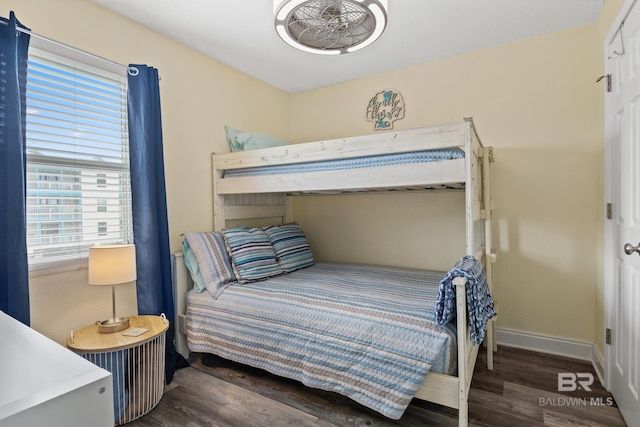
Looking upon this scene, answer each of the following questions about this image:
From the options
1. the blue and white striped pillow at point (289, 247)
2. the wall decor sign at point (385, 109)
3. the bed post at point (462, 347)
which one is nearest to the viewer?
the bed post at point (462, 347)

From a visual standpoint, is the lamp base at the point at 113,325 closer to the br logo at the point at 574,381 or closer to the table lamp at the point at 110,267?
the table lamp at the point at 110,267

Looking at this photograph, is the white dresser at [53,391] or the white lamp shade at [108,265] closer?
the white dresser at [53,391]

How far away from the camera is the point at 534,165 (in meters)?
2.54

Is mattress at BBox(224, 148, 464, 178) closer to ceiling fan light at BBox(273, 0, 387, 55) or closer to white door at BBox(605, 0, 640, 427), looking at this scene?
ceiling fan light at BBox(273, 0, 387, 55)

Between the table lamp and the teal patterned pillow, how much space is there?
0.74 metres

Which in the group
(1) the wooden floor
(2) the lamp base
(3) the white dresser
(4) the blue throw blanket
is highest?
(3) the white dresser

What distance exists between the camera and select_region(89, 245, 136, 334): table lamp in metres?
1.75

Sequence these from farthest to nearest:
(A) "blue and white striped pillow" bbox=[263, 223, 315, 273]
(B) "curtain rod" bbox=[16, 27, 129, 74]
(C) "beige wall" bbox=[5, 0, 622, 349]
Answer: (A) "blue and white striped pillow" bbox=[263, 223, 315, 273] < (C) "beige wall" bbox=[5, 0, 622, 349] < (B) "curtain rod" bbox=[16, 27, 129, 74]

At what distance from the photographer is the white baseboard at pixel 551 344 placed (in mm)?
2357

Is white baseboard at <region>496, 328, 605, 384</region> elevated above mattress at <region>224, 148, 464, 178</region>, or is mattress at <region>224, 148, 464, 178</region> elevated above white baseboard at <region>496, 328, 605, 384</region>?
mattress at <region>224, 148, 464, 178</region>

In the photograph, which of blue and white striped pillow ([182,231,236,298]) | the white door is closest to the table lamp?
blue and white striped pillow ([182,231,236,298])

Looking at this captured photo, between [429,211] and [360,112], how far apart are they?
1.17 m

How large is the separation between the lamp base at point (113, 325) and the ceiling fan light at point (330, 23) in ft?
5.90

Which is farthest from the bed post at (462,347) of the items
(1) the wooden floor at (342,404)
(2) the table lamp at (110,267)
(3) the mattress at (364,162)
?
(2) the table lamp at (110,267)
